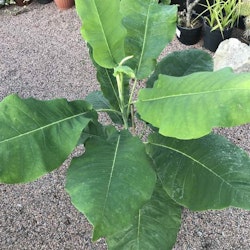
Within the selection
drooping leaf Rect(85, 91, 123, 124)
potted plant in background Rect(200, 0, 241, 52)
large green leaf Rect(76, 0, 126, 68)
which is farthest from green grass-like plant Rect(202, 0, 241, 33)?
large green leaf Rect(76, 0, 126, 68)

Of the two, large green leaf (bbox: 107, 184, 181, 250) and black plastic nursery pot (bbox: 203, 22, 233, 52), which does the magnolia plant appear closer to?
large green leaf (bbox: 107, 184, 181, 250)

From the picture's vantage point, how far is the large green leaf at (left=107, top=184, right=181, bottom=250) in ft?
4.62

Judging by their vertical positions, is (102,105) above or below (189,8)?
above

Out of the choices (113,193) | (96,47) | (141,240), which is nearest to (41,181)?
(141,240)

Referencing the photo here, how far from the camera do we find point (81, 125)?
1.24 meters

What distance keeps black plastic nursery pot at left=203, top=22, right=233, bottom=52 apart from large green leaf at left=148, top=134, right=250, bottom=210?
1885mm

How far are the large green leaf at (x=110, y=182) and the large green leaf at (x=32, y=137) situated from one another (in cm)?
8

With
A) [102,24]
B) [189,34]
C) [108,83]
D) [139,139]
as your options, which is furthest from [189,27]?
[139,139]

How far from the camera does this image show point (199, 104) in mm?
1039

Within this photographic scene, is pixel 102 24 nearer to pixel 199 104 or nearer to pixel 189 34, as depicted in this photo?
pixel 199 104

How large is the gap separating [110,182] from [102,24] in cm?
56

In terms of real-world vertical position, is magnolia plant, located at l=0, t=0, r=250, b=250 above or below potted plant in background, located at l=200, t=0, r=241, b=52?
above

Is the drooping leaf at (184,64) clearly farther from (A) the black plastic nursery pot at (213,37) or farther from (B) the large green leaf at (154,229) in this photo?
(A) the black plastic nursery pot at (213,37)

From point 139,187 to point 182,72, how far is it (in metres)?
0.63
